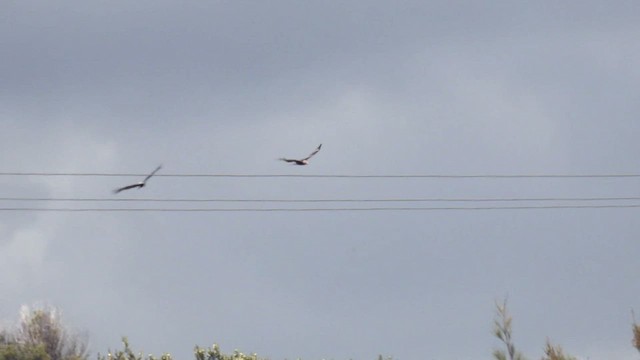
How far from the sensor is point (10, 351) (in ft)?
316

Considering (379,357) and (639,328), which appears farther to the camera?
(379,357)

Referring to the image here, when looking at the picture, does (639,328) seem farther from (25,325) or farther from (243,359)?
(25,325)

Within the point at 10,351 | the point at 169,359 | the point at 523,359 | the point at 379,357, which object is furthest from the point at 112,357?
the point at 523,359

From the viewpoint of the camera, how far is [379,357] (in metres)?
70.4

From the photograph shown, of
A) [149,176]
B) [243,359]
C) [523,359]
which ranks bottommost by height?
[523,359]

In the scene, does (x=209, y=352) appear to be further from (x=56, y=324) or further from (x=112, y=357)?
(x=56, y=324)

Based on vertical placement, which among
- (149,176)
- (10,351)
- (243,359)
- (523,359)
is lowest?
(523,359)

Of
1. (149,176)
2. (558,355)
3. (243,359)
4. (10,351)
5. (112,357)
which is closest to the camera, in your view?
(558,355)

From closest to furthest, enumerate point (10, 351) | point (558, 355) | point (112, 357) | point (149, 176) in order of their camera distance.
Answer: point (558, 355)
point (149, 176)
point (112, 357)
point (10, 351)

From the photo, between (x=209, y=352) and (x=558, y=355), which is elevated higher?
(x=209, y=352)

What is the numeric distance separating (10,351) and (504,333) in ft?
252

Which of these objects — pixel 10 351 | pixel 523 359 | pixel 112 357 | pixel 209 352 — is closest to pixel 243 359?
pixel 209 352

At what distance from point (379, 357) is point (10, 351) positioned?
3486 cm

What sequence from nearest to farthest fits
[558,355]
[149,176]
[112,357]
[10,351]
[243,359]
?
[558,355] < [149,176] < [243,359] < [112,357] < [10,351]
